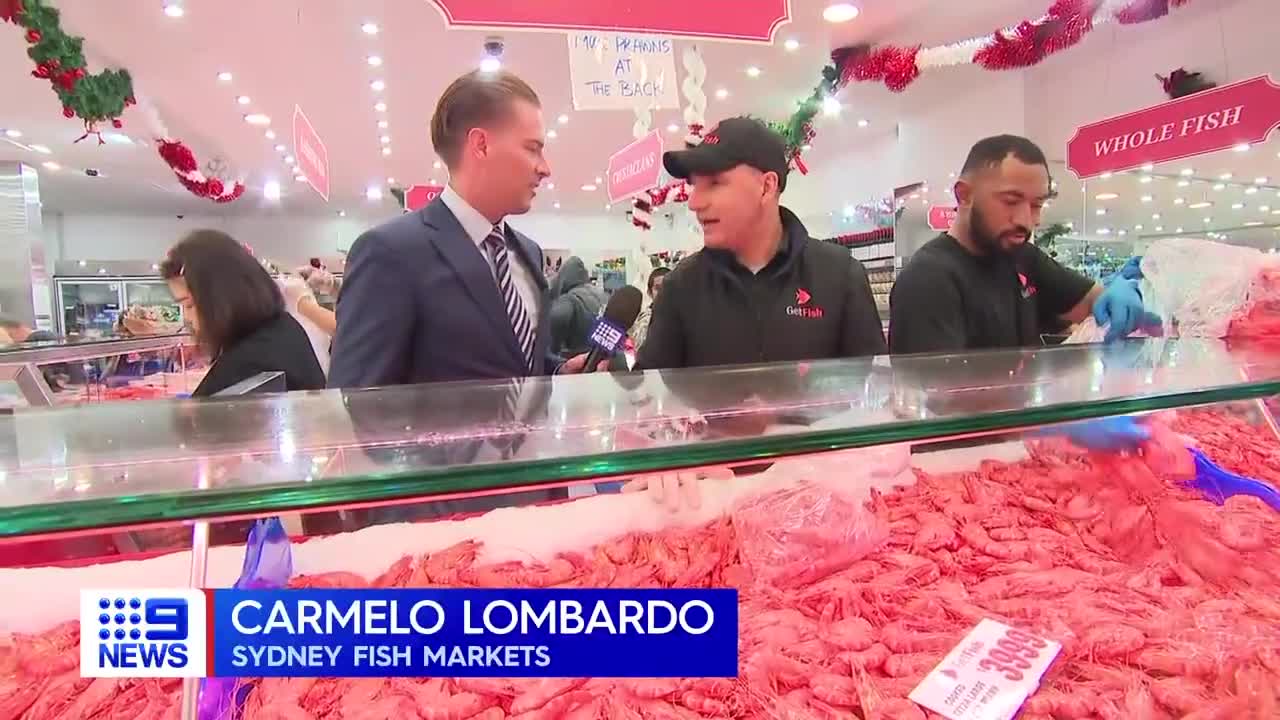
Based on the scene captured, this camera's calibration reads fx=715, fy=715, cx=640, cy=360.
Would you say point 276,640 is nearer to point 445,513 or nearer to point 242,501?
point 242,501

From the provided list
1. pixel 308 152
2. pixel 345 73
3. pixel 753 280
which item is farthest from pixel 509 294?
pixel 345 73

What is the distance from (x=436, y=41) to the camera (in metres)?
5.54

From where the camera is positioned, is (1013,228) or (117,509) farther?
(1013,228)

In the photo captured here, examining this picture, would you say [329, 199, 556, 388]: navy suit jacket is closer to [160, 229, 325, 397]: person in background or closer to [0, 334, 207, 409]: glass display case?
[160, 229, 325, 397]: person in background

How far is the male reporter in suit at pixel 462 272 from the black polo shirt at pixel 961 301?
994mm

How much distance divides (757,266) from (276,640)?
155cm

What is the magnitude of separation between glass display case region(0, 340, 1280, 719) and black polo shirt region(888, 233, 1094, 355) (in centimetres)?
65

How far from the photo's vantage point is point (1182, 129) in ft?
13.8

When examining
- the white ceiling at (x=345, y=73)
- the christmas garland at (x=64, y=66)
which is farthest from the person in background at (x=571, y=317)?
the christmas garland at (x=64, y=66)

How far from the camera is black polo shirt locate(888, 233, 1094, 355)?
1.92 m

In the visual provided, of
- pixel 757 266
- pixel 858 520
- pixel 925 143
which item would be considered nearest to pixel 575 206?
pixel 925 143

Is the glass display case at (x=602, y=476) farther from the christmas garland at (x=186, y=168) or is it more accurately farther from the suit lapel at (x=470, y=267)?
the christmas garland at (x=186, y=168)

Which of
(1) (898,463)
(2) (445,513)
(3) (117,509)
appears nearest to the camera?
(3) (117,509)

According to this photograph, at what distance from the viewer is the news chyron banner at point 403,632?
0.57m
